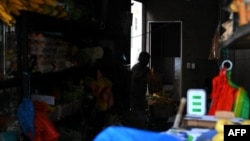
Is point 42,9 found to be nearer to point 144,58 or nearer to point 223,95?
point 223,95

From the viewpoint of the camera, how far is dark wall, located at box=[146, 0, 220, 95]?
10.5 m

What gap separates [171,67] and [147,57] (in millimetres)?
3363

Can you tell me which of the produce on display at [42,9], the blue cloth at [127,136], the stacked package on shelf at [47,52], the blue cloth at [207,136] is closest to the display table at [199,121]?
the blue cloth at [207,136]

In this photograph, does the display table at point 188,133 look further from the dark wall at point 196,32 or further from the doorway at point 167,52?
the doorway at point 167,52

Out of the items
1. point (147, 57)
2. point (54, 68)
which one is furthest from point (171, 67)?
point (54, 68)

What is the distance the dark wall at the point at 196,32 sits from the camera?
1051 cm

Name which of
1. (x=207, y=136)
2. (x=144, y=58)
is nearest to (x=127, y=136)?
(x=207, y=136)

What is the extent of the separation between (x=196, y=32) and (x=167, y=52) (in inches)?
48.1

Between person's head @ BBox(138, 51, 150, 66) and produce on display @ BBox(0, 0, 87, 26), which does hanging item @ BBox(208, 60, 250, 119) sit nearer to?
produce on display @ BBox(0, 0, 87, 26)

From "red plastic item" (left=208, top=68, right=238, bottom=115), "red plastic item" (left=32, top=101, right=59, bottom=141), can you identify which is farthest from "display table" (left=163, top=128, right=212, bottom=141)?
"red plastic item" (left=32, top=101, right=59, bottom=141)

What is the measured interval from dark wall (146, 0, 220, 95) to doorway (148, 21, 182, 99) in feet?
0.94

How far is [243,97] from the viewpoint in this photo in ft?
7.87

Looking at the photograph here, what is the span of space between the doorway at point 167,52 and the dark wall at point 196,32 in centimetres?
29

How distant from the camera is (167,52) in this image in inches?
452
